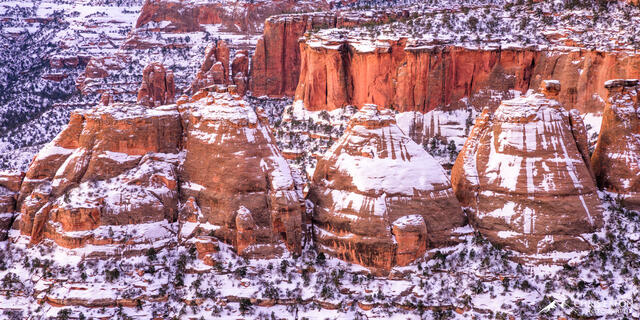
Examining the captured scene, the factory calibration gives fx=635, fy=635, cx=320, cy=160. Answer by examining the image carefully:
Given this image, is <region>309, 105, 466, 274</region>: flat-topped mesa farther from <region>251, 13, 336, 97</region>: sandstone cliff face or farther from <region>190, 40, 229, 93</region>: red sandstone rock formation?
<region>251, 13, 336, 97</region>: sandstone cliff face

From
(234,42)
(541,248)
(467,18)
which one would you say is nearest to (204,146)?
(541,248)

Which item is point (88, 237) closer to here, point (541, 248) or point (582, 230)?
point (541, 248)

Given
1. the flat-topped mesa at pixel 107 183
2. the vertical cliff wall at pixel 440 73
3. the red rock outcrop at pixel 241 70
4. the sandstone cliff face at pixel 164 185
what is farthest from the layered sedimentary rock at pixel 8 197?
the red rock outcrop at pixel 241 70

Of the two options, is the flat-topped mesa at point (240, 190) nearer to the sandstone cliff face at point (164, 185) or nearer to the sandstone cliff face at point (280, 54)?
the sandstone cliff face at point (164, 185)

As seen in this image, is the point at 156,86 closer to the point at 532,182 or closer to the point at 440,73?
the point at 440,73

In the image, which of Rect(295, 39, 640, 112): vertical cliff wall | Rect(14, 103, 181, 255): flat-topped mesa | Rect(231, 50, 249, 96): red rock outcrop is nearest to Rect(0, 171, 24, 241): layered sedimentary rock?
Rect(14, 103, 181, 255): flat-topped mesa

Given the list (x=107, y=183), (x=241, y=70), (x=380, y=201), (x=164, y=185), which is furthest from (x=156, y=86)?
(x=380, y=201)
